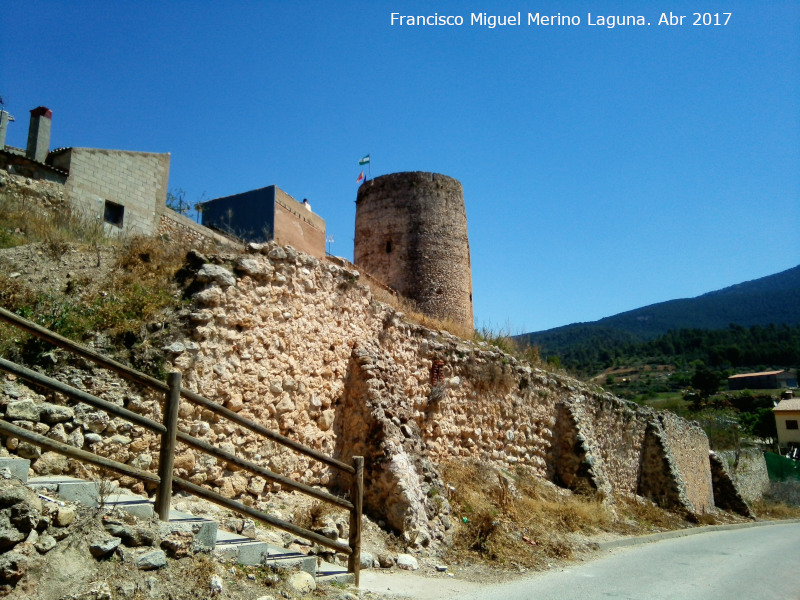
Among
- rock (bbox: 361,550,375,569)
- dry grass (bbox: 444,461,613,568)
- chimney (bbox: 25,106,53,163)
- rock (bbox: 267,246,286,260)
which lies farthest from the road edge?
chimney (bbox: 25,106,53,163)

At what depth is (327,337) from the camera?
348 inches

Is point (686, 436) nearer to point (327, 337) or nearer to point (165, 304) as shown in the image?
point (327, 337)

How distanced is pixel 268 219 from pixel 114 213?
11.5ft

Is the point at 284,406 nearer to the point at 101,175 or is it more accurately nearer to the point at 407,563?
the point at 407,563

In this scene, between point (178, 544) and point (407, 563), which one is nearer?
point (178, 544)

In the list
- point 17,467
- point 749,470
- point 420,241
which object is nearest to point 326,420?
point 17,467

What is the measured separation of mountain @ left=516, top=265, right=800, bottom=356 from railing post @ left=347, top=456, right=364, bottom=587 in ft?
431

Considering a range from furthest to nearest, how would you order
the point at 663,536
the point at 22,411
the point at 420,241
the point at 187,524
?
the point at 420,241 < the point at 663,536 < the point at 22,411 < the point at 187,524

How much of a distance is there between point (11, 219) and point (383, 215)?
13.0m

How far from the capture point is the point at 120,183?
13.5m

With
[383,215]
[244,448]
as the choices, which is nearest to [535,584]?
[244,448]

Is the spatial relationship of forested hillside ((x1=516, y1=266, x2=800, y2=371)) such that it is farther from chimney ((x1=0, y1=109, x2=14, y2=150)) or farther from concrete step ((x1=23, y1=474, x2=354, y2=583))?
concrete step ((x1=23, y1=474, x2=354, y2=583))

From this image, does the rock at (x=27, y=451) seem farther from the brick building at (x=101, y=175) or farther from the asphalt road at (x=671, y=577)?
the brick building at (x=101, y=175)

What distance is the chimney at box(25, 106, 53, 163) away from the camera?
13.7m
